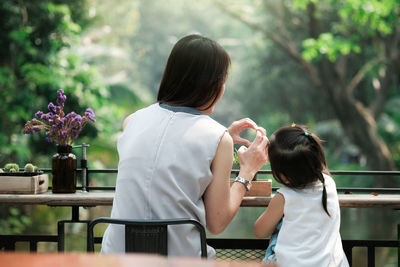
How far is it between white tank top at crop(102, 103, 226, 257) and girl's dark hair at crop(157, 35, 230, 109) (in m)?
0.10

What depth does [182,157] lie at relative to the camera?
5.90ft

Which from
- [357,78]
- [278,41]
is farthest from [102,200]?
[357,78]

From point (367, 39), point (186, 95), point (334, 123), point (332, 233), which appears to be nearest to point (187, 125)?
point (186, 95)

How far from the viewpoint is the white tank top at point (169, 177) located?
1.78 m

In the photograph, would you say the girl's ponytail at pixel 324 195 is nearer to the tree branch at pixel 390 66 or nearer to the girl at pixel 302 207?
the girl at pixel 302 207

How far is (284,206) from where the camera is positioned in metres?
2.13

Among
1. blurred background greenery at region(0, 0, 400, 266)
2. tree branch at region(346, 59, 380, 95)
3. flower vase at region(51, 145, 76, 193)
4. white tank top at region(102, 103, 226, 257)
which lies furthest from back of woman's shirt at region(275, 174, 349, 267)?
tree branch at region(346, 59, 380, 95)

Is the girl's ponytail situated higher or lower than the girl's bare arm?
higher

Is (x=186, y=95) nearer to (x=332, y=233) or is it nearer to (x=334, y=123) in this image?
(x=332, y=233)

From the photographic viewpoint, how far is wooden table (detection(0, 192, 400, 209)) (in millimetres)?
2297

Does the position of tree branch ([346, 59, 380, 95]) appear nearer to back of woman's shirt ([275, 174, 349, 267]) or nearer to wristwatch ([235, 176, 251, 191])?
back of woman's shirt ([275, 174, 349, 267])

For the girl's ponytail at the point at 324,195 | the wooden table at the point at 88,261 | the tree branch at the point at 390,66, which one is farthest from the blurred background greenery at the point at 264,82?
the wooden table at the point at 88,261

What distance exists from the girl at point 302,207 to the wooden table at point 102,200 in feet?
0.46

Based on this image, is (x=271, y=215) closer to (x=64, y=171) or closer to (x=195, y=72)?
(x=195, y=72)
